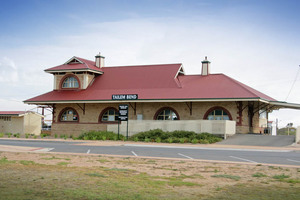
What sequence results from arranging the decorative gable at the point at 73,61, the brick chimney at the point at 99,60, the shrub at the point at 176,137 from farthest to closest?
the brick chimney at the point at 99,60
the decorative gable at the point at 73,61
the shrub at the point at 176,137

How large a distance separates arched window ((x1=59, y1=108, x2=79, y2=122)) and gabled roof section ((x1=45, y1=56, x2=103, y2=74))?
4176 mm

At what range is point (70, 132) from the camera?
38250mm

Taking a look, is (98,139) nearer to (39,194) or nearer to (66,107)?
(66,107)

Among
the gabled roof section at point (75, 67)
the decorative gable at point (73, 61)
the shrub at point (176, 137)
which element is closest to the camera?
the shrub at point (176, 137)

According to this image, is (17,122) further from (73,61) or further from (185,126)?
(185,126)

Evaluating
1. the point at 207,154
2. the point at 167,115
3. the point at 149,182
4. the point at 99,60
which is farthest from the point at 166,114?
the point at 149,182

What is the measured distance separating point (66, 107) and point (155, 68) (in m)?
10.2

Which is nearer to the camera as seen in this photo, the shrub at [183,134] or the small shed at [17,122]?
the shrub at [183,134]

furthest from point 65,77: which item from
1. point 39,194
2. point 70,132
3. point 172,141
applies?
point 39,194

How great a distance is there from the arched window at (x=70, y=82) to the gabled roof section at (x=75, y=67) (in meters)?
1.30

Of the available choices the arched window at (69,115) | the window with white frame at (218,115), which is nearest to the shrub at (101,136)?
the arched window at (69,115)

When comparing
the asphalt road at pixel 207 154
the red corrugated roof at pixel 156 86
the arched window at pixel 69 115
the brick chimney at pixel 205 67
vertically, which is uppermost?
the brick chimney at pixel 205 67

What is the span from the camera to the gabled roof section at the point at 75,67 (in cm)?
3813

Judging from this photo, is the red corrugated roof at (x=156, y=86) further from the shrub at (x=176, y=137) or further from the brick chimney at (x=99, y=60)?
the shrub at (x=176, y=137)
